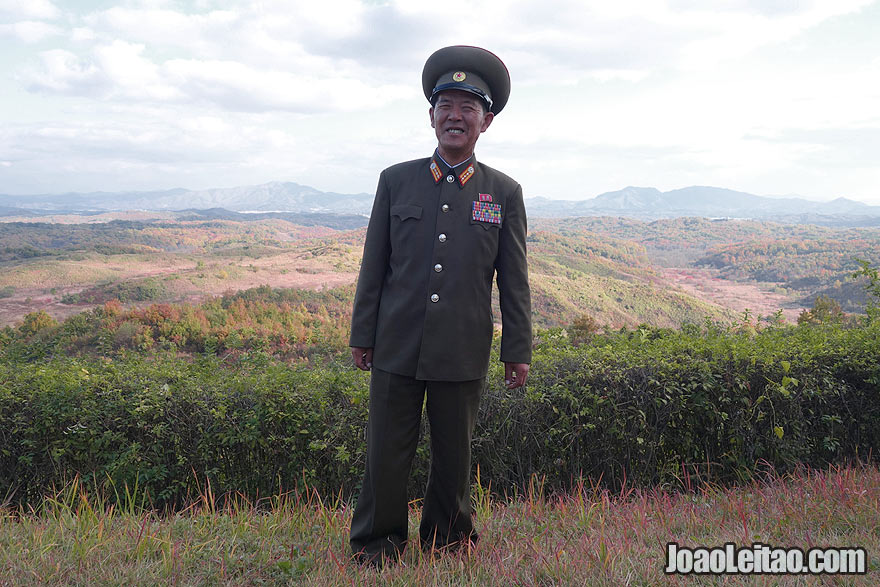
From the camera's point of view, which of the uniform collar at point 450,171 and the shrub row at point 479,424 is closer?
the uniform collar at point 450,171

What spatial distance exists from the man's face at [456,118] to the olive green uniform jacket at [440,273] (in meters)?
0.14

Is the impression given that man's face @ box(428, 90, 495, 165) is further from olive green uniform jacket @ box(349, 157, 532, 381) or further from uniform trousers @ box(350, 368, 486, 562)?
uniform trousers @ box(350, 368, 486, 562)

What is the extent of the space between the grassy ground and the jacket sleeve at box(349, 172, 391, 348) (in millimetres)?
991

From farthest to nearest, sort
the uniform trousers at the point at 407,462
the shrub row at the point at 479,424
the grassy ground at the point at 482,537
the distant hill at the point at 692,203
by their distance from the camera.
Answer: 1. the distant hill at the point at 692,203
2. the shrub row at the point at 479,424
3. the uniform trousers at the point at 407,462
4. the grassy ground at the point at 482,537

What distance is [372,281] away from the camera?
8.16ft

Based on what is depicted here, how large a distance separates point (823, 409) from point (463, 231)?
9.79ft

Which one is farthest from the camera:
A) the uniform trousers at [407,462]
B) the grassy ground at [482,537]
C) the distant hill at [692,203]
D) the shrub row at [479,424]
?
the distant hill at [692,203]

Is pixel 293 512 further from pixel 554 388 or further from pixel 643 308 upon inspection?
pixel 643 308

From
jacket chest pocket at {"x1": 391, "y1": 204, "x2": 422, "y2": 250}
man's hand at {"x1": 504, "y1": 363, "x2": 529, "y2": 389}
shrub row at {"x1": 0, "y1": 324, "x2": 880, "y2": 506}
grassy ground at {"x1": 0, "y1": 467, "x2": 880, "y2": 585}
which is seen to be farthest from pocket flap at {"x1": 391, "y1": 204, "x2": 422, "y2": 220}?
grassy ground at {"x1": 0, "y1": 467, "x2": 880, "y2": 585}

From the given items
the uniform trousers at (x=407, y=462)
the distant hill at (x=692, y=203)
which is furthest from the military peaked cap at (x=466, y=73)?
the distant hill at (x=692, y=203)

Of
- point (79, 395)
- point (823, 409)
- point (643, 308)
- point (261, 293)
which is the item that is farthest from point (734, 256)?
point (79, 395)

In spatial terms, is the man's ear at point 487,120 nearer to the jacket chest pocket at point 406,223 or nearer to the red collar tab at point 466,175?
the red collar tab at point 466,175

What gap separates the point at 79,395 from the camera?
133 inches

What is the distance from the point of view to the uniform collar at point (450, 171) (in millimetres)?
2486
